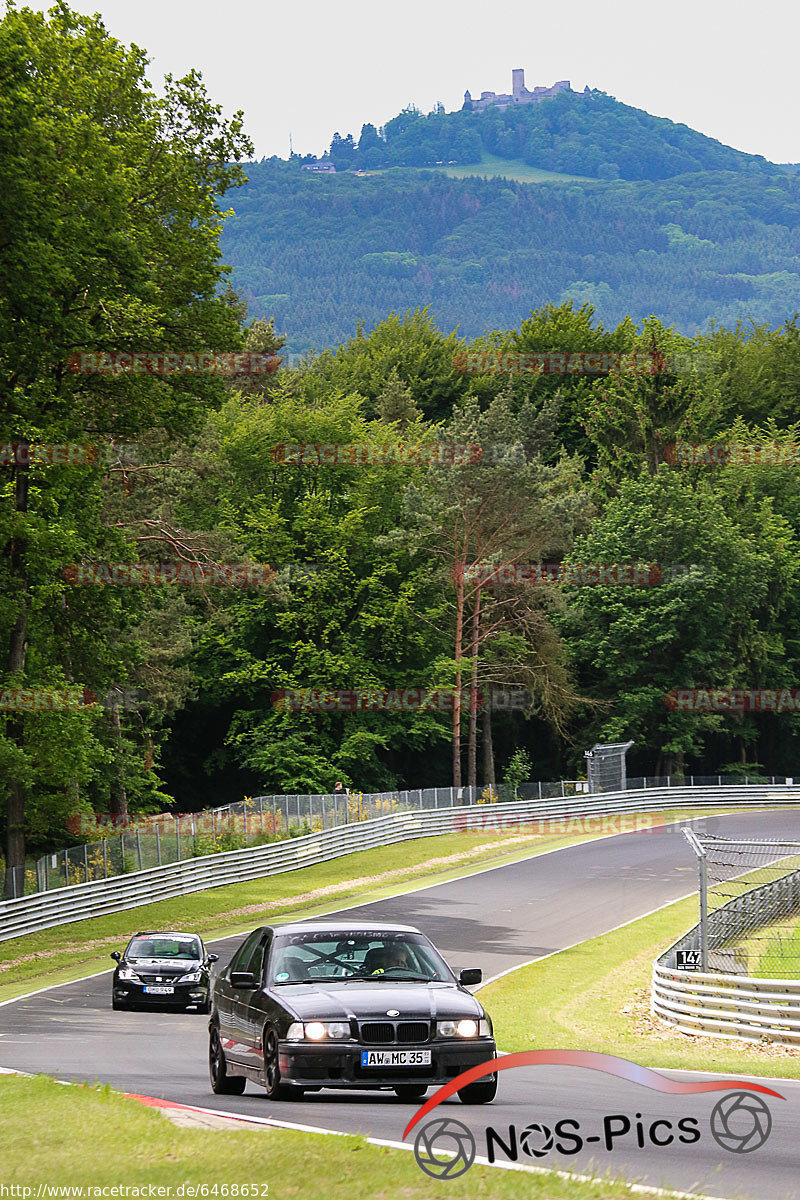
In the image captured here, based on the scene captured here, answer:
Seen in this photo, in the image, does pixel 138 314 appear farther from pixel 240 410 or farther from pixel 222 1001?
pixel 240 410

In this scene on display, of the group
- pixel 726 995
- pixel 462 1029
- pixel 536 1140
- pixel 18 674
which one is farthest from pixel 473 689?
pixel 536 1140

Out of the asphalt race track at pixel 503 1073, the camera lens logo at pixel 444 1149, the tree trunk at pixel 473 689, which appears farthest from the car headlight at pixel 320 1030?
the tree trunk at pixel 473 689

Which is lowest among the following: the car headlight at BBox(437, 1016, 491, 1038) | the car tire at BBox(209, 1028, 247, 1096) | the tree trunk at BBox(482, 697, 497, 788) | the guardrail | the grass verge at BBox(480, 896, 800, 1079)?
the grass verge at BBox(480, 896, 800, 1079)

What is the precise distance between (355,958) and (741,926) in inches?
510

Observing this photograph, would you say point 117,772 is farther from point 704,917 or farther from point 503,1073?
point 503,1073

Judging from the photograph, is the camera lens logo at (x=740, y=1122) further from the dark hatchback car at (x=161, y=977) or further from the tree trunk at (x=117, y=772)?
the tree trunk at (x=117, y=772)

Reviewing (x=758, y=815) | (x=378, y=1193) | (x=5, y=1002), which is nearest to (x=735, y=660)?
(x=758, y=815)

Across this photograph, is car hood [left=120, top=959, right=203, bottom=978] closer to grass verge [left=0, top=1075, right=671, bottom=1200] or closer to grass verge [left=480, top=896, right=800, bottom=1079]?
grass verge [left=480, top=896, right=800, bottom=1079]

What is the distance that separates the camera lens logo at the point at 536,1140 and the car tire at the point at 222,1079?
10.3 feet

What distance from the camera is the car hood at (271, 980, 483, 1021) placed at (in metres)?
10.5

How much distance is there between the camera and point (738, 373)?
333 feet

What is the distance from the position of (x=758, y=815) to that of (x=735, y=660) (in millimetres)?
16979

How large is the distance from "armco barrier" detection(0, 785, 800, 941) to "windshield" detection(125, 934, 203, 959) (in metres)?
9.63

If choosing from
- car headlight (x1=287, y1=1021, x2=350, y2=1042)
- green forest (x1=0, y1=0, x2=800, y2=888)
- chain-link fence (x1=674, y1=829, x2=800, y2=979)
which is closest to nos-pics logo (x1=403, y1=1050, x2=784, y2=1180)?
car headlight (x1=287, y1=1021, x2=350, y2=1042)
